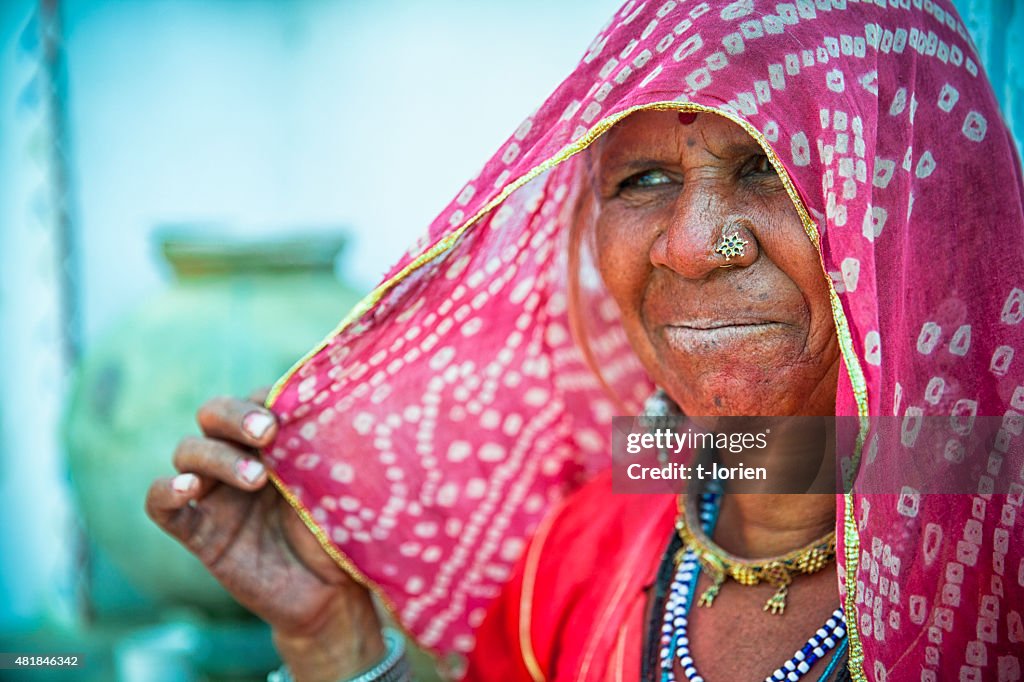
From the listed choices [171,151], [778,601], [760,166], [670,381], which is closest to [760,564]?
[778,601]

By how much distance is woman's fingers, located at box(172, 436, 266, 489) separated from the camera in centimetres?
149

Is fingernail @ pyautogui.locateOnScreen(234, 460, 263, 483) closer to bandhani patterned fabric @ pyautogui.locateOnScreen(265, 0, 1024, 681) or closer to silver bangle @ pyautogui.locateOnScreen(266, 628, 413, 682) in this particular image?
bandhani patterned fabric @ pyautogui.locateOnScreen(265, 0, 1024, 681)

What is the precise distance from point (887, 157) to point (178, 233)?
253 centimetres

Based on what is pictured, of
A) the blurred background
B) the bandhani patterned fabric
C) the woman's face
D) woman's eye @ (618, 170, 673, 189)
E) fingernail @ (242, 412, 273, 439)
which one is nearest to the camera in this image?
the bandhani patterned fabric

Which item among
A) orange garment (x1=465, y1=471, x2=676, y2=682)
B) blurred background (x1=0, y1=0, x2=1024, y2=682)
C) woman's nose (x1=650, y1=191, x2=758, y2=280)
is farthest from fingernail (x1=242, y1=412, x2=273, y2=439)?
blurred background (x1=0, y1=0, x2=1024, y2=682)

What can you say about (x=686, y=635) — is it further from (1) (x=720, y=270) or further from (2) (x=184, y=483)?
(2) (x=184, y=483)

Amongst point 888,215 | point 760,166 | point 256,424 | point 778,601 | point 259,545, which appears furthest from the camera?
point 259,545

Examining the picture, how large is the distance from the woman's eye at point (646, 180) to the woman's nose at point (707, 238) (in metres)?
→ 0.11

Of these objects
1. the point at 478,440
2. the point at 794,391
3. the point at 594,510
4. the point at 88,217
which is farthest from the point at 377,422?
the point at 88,217

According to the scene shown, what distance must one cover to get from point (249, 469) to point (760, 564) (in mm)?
762

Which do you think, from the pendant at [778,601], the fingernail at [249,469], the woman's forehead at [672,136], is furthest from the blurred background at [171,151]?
the pendant at [778,601]

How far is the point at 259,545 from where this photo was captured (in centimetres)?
159

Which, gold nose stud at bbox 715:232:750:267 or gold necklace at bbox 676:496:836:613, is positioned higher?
gold nose stud at bbox 715:232:750:267

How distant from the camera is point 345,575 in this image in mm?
1654
